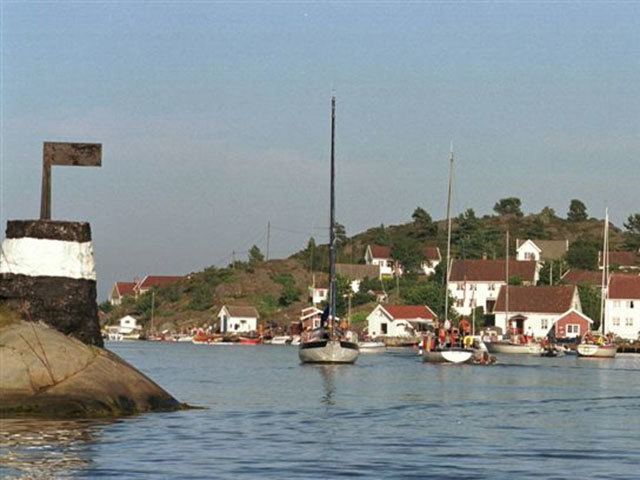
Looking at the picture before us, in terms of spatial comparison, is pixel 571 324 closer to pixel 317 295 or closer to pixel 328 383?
pixel 317 295

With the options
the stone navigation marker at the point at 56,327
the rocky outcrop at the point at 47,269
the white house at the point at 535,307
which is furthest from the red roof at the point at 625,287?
the rocky outcrop at the point at 47,269

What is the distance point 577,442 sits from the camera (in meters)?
29.7

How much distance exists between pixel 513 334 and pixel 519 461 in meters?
125

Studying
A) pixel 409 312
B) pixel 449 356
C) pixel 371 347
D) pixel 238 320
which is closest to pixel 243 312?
pixel 238 320

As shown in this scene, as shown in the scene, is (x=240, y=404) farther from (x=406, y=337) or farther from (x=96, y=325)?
(x=406, y=337)

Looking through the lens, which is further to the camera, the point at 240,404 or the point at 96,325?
the point at 240,404

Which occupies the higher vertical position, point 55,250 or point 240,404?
point 55,250

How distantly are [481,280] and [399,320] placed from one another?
705 inches

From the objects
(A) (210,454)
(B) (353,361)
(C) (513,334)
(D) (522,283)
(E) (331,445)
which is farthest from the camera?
(D) (522,283)

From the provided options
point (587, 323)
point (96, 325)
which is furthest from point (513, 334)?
point (96, 325)

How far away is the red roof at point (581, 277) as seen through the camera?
175650mm

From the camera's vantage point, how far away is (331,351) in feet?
263

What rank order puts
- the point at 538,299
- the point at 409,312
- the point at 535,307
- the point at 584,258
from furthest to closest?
the point at 584,258
the point at 409,312
the point at 538,299
the point at 535,307

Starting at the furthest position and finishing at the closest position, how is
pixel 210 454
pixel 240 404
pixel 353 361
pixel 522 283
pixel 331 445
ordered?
pixel 522 283 < pixel 353 361 < pixel 240 404 < pixel 331 445 < pixel 210 454
